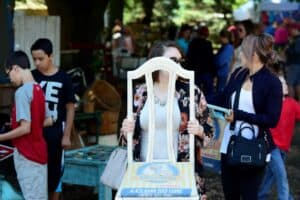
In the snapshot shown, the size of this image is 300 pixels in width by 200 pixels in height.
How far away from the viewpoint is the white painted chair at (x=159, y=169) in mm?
3861

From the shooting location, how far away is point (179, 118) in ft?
14.3

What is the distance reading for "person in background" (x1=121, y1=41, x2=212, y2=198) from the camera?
14.1 feet

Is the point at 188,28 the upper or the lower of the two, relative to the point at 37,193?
upper

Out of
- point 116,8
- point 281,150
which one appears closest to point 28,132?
point 281,150

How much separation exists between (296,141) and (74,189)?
4.70 m

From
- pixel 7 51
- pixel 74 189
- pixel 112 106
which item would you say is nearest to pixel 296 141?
pixel 112 106

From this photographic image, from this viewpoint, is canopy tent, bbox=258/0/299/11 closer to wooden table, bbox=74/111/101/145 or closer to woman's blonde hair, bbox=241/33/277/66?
wooden table, bbox=74/111/101/145

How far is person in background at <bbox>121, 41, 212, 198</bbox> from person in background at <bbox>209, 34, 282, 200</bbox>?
2.08 ft

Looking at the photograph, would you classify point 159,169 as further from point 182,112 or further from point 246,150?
point 246,150

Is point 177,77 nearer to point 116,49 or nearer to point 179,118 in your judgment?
point 179,118

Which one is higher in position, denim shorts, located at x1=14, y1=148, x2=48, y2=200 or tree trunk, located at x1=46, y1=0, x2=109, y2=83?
tree trunk, located at x1=46, y1=0, x2=109, y2=83

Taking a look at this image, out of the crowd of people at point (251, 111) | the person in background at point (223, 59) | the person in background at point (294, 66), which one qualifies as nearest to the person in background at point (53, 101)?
the crowd of people at point (251, 111)

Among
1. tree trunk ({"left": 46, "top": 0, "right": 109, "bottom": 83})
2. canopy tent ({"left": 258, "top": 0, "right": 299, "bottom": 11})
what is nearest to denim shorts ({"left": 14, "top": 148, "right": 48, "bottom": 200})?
tree trunk ({"left": 46, "top": 0, "right": 109, "bottom": 83})

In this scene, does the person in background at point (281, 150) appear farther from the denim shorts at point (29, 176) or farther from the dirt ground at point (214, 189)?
the denim shorts at point (29, 176)
